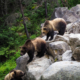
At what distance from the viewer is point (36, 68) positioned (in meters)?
5.52

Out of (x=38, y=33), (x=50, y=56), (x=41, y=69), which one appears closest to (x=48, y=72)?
(x=41, y=69)

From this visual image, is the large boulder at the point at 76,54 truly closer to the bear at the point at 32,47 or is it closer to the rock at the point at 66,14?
the bear at the point at 32,47

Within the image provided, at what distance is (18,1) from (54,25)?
270 inches

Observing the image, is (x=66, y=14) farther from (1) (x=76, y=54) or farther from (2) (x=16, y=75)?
(1) (x=76, y=54)

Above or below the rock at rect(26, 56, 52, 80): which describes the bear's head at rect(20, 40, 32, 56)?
above

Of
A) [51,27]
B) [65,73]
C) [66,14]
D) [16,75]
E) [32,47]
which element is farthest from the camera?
[66,14]

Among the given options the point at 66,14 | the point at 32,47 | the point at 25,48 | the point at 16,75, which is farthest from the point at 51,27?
the point at 66,14

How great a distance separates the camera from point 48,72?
343 cm

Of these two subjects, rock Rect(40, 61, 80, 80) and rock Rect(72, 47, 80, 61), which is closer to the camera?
rock Rect(40, 61, 80, 80)

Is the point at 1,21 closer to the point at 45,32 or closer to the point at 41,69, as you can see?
the point at 45,32

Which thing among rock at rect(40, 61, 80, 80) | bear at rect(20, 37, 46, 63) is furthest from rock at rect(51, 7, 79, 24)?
rock at rect(40, 61, 80, 80)

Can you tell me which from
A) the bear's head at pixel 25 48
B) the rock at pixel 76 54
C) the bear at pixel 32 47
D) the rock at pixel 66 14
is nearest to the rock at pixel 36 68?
the bear at pixel 32 47

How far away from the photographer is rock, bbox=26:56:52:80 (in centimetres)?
517

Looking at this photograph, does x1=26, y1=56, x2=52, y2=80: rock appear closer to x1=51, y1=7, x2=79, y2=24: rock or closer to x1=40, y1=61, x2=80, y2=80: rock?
x1=40, y1=61, x2=80, y2=80: rock
